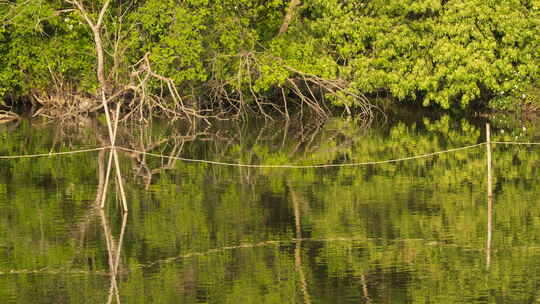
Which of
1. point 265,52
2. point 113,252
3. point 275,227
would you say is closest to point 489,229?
point 275,227

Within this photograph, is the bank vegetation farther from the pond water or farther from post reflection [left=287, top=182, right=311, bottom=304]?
post reflection [left=287, top=182, right=311, bottom=304]

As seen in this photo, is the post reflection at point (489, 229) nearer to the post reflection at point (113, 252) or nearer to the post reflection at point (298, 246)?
the post reflection at point (298, 246)

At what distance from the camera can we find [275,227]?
18750mm

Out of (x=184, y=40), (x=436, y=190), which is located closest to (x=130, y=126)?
(x=184, y=40)

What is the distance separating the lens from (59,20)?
1540 inches

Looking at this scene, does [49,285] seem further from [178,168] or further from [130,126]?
[130,126]

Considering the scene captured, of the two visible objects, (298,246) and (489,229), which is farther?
(489,229)

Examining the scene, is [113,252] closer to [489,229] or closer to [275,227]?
[275,227]

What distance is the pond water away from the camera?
14695 millimetres

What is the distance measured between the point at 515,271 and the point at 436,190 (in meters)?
6.89

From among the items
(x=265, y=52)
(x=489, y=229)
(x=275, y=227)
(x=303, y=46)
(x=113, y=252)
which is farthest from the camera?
(x=303, y=46)

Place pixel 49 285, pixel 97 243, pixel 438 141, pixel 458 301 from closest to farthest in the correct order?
pixel 458 301 < pixel 49 285 < pixel 97 243 < pixel 438 141

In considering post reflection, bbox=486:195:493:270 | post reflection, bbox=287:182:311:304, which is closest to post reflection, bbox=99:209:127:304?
post reflection, bbox=287:182:311:304

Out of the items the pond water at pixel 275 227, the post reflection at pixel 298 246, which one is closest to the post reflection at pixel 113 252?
the pond water at pixel 275 227
